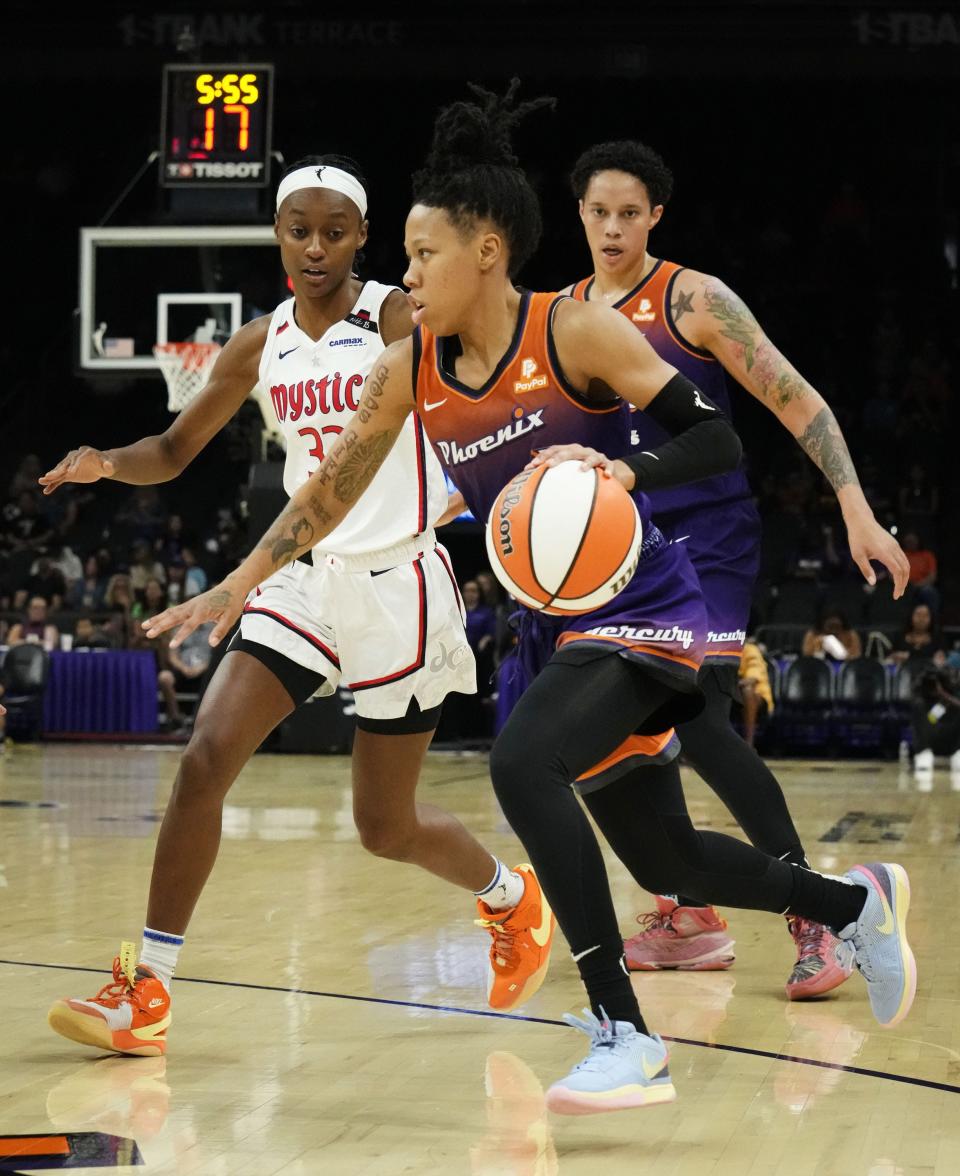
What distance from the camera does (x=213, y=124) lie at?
14273 mm

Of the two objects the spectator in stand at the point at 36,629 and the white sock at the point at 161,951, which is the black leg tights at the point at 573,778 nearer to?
the white sock at the point at 161,951

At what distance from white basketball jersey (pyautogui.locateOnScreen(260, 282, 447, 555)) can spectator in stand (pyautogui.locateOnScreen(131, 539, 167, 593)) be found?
46.6 feet

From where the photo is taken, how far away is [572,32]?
19.9 meters

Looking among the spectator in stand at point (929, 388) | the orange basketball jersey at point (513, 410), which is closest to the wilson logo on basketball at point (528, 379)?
the orange basketball jersey at point (513, 410)

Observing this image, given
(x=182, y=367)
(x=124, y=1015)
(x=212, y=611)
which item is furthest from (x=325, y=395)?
(x=182, y=367)

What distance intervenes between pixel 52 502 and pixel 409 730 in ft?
57.7

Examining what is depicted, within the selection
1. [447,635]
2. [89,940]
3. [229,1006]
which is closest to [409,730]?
[447,635]

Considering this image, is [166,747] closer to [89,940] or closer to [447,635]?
[89,940]

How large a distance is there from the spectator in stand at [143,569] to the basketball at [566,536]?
1547 cm

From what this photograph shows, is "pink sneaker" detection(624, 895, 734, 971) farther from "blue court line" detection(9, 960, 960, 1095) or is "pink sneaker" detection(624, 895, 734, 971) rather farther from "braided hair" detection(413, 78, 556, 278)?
"braided hair" detection(413, 78, 556, 278)

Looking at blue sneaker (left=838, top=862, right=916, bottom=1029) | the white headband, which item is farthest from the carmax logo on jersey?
blue sneaker (left=838, top=862, right=916, bottom=1029)

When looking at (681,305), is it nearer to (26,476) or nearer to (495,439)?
(495,439)

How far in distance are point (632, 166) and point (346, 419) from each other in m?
1.15

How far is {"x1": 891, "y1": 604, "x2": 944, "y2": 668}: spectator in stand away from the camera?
1544cm
